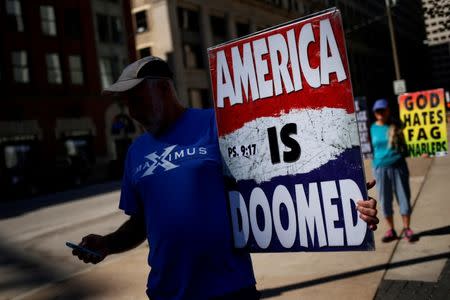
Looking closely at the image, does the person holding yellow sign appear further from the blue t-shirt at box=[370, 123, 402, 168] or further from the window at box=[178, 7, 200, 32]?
the window at box=[178, 7, 200, 32]

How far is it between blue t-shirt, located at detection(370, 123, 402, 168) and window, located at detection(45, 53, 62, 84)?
2643 centimetres

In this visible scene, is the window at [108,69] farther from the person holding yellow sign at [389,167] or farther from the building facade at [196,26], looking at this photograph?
the person holding yellow sign at [389,167]

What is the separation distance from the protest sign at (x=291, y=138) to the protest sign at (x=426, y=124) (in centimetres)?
516

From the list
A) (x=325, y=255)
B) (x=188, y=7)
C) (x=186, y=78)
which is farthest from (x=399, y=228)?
(x=188, y=7)

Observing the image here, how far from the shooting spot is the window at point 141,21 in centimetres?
3572

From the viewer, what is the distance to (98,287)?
540 centimetres

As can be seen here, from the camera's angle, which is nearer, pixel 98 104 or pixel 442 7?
pixel 442 7

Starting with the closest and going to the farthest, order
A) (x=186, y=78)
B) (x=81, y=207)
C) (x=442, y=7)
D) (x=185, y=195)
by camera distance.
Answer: (x=185, y=195) → (x=442, y=7) → (x=81, y=207) → (x=186, y=78)

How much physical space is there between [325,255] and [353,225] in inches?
159

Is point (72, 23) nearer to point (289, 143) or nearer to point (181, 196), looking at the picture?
point (181, 196)

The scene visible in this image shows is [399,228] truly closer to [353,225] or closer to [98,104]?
[353,225]

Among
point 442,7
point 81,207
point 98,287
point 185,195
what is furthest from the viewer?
point 81,207

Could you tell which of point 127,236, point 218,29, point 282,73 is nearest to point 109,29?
point 218,29

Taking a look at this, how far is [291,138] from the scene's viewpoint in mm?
1793
